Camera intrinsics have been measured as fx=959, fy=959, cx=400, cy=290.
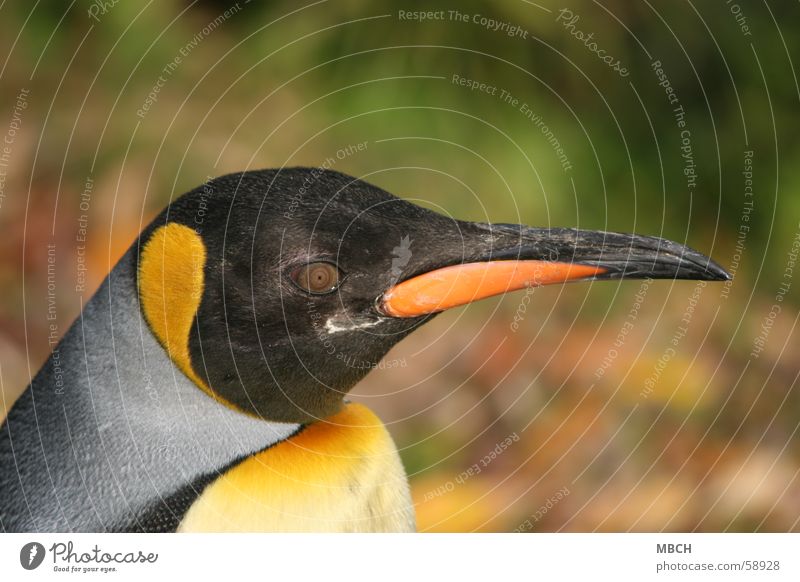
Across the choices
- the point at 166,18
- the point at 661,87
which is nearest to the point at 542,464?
the point at 661,87

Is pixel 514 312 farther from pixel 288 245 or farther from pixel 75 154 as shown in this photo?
pixel 288 245

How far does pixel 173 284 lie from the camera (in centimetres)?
86

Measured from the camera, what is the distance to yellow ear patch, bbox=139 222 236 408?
0.85 meters

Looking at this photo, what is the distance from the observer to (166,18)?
1.94m

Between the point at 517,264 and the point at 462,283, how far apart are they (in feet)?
0.18

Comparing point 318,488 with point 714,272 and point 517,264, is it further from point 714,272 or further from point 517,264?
point 714,272

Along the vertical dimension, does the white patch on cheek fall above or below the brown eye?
below

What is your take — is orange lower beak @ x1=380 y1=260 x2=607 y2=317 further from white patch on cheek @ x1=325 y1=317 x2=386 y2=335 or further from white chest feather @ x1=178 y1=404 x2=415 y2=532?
white chest feather @ x1=178 y1=404 x2=415 y2=532

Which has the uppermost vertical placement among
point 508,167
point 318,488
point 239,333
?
point 508,167

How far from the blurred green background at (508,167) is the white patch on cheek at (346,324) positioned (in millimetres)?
973

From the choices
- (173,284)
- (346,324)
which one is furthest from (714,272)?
(173,284)

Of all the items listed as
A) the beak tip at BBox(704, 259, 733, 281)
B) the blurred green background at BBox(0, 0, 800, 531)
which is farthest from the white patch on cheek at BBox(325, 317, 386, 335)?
the blurred green background at BBox(0, 0, 800, 531)

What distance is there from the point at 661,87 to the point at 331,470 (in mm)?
1384
